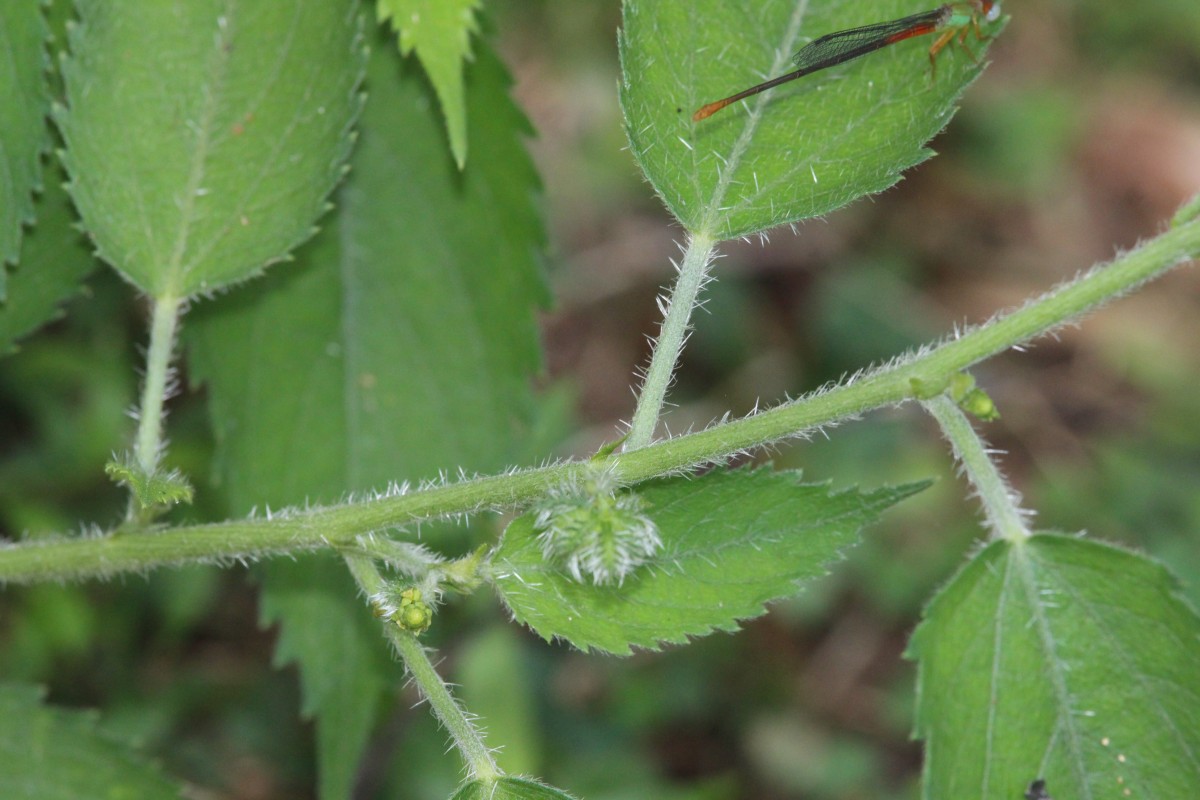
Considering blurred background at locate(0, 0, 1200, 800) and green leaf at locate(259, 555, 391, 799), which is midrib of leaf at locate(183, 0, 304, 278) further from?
blurred background at locate(0, 0, 1200, 800)

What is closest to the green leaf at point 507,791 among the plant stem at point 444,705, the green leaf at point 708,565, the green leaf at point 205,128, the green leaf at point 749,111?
the plant stem at point 444,705

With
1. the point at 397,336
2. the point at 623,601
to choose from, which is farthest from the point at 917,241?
the point at 623,601

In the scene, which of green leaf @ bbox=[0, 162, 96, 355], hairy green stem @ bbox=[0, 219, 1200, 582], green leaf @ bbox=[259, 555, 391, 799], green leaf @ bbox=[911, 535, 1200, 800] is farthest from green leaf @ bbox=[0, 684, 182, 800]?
green leaf @ bbox=[911, 535, 1200, 800]

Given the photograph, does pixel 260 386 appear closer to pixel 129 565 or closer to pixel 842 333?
pixel 129 565

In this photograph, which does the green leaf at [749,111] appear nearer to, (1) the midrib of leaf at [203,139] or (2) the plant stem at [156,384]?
(1) the midrib of leaf at [203,139]

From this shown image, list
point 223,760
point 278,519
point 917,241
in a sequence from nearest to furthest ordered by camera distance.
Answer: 1. point 278,519
2. point 223,760
3. point 917,241

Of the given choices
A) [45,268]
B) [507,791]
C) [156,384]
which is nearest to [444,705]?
[507,791]

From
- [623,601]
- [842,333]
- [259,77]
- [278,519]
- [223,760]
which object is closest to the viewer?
[623,601]
